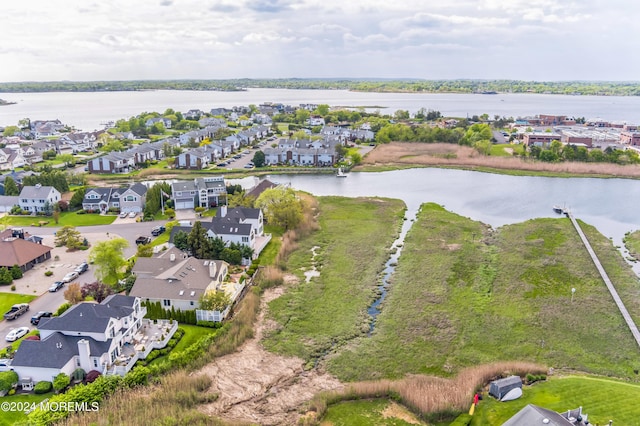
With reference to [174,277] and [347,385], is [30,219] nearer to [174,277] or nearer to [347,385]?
[174,277]

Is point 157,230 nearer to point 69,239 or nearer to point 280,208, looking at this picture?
point 69,239

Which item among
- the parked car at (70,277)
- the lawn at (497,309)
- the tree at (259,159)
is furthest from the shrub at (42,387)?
the tree at (259,159)

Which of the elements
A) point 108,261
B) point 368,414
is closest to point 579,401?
point 368,414

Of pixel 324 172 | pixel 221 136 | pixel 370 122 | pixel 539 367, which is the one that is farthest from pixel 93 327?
pixel 370 122

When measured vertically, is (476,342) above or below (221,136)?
below

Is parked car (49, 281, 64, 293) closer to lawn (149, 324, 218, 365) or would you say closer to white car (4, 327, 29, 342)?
white car (4, 327, 29, 342)

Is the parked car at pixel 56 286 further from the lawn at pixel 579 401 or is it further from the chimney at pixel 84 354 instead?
the lawn at pixel 579 401

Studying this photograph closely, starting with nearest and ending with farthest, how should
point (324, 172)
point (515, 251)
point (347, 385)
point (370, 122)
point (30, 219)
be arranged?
point (347, 385) → point (515, 251) → point (30, 219) → point (324, 172) → point (370, 122)
